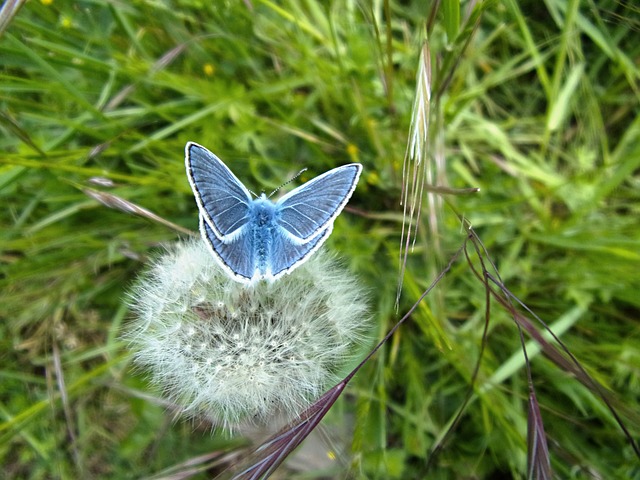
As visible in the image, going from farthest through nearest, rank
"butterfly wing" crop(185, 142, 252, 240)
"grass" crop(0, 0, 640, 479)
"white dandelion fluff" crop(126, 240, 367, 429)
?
"grass" crop(0, 0, 640, 479) < "white dandelion fluff" crop(126, 240, 367, 429) < "butterfly wing" crop(185, 142, 252, 240)

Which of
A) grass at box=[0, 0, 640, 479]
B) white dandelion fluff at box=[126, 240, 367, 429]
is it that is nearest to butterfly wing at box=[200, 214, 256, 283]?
white dandelion fluff at box=[126, 240, 367, 429]

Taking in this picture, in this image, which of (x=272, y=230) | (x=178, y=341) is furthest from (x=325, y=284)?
(x=178, y=341)

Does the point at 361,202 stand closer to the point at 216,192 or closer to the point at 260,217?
the point at 260,217

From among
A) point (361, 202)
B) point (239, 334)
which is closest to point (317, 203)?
point (239, 334)

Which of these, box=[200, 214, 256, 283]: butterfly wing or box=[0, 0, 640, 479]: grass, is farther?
box=[0, 0, 640, 479]: grass

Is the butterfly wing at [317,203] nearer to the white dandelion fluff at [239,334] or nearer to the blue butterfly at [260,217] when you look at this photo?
the blue butterfly at [260,217]

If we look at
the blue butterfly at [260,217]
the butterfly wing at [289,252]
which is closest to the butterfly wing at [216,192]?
the blue butterfly at [260,217]

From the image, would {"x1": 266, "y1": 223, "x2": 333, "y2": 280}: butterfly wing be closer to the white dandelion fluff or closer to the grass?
the white dandelion fluff
